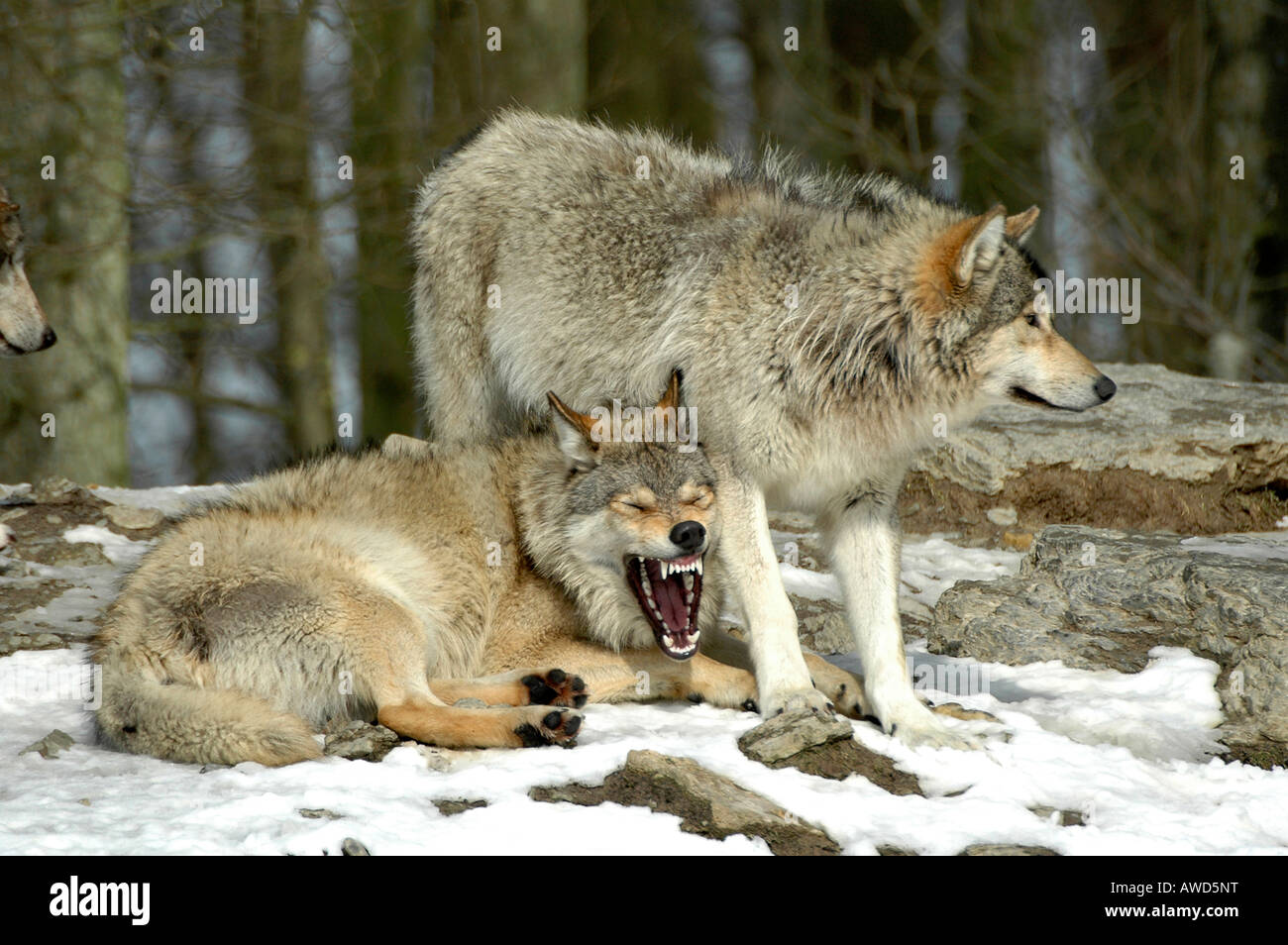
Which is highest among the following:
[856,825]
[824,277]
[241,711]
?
[824,277]

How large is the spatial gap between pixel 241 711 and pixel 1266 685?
12.3 ft

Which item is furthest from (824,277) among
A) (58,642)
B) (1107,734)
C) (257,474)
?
(58,642)

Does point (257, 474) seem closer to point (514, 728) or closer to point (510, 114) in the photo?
point (514, 728)

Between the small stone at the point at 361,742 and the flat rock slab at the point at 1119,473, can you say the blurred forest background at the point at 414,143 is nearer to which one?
the flat rock slab at the point at 1119,473

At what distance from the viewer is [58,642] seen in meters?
5.72

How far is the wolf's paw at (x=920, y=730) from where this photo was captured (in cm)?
453

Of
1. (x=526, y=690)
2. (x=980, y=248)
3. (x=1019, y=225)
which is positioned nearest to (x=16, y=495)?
(x=526, y=690)

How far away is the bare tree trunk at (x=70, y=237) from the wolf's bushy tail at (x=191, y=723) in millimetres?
6682

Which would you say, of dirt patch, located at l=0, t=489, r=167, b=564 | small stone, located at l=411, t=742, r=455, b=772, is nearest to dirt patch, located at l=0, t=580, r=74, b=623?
dirt patch, located at l=0, t=489, r=167, b=564

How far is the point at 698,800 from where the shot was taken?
3.90 metres

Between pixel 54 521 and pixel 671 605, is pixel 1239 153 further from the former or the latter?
pixel 54 521

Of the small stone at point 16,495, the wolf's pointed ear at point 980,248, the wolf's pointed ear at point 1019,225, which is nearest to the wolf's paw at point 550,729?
the wolf's pointed ear at point 980,248

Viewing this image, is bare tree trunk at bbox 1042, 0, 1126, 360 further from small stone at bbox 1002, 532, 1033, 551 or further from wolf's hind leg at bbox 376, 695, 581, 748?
wolf's hind leg at bbox 376, 695, 581, 748

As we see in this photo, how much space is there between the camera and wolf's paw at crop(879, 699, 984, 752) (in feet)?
14.9
